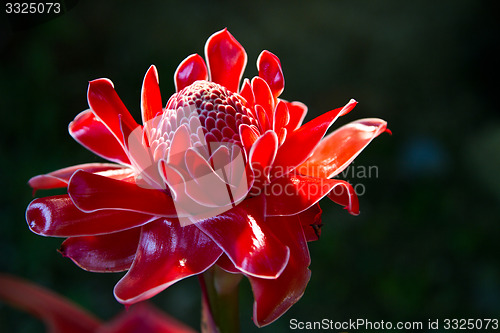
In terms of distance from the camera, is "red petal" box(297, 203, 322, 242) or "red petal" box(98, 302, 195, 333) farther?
"red petal" box(297, 203, 322, 242)

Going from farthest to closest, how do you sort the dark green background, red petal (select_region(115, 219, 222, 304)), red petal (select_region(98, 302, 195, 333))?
the dark green background
red petal (select_region(115, 219, 222, 304))
red petal (select_region(98, 302, 195, 333))

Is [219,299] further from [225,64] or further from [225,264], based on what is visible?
[225,64]

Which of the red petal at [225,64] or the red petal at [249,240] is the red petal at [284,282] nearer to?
the red petal at [249,240]

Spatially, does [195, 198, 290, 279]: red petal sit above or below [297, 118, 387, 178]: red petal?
below

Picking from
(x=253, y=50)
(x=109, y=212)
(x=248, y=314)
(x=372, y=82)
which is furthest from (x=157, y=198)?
(x=372, y=82)

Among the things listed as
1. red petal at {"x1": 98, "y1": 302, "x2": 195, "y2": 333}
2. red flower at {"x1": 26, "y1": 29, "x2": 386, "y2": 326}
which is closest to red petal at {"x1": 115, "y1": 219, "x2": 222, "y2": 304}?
red flower at {"x1": 26, "y1": 29, "x2": 386, "y2": 326}

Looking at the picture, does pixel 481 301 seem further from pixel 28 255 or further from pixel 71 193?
pixel 71 193

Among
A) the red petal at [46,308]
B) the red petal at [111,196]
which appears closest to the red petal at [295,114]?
the red petal at [111,196]

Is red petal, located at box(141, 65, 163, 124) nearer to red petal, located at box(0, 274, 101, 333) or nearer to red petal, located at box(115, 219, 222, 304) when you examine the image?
red petal, located at box(115, 219, 222, 304)
